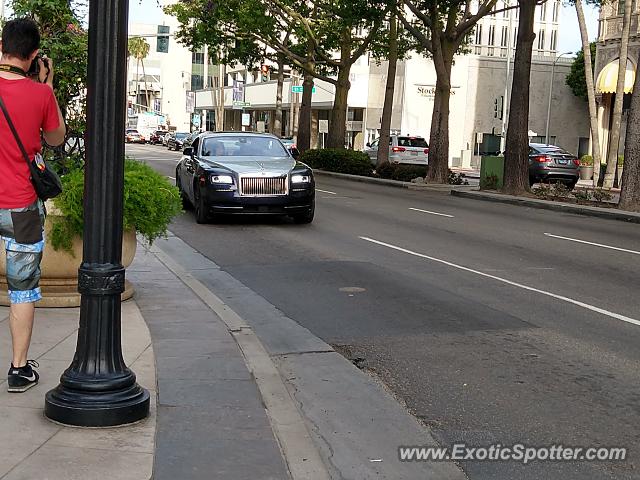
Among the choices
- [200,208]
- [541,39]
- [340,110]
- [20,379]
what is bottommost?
[20,379]

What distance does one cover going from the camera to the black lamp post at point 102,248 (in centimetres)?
483

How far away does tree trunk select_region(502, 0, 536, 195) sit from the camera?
26.1m

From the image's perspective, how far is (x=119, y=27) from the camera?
15.9 ft

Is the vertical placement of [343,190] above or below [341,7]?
below

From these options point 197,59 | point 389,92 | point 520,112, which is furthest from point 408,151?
point 197,59

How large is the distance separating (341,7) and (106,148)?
28.0 metres

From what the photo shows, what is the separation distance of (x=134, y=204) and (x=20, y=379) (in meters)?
3.12

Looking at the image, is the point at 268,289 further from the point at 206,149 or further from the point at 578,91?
the point at 578,91

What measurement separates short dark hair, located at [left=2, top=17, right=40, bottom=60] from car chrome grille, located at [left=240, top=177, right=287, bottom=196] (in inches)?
424

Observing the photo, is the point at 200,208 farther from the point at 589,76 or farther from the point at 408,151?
the point at 408,151

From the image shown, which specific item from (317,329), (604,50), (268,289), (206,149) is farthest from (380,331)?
(604,50)

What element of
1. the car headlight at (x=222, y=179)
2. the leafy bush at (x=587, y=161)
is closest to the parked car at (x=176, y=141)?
the leafy bush at (x=587, y=161)

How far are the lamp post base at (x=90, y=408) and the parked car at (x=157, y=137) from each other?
8578 centimetres

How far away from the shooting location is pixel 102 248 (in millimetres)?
4910
